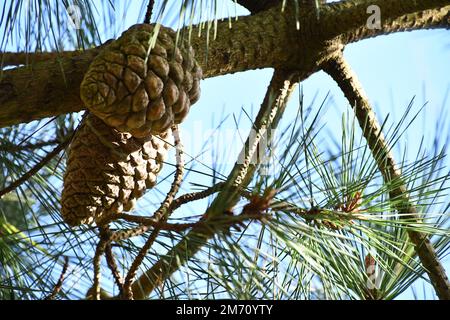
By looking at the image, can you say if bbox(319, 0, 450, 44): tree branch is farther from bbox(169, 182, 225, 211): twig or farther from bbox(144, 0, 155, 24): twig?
bbox(169, 182, 225, 211): twig

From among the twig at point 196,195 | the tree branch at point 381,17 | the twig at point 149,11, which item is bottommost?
the twig at point 196,195

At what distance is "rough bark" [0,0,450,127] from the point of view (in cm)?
100

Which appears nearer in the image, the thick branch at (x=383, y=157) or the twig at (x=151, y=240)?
the twig at (x=151, y=240)

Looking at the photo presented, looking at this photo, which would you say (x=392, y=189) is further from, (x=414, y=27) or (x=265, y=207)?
(x=414, y=27)

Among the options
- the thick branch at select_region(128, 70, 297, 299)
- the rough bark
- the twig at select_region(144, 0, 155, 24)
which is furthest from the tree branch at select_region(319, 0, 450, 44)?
the twig at select_region(144, 0, 155, 24)

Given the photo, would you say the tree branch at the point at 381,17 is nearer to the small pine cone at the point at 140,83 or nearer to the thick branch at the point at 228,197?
the thick branch at the point at 228,197

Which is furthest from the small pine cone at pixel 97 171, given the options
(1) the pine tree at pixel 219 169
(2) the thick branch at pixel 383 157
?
(2) the thick branch at pixel 383 157

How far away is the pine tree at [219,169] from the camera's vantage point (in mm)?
911

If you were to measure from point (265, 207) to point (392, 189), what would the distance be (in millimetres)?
272

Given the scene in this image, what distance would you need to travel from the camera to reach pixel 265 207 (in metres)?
0.88

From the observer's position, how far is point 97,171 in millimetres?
1080

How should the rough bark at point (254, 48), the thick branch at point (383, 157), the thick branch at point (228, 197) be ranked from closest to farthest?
the thick branch at point (228, 197) → the rough bark at point (254, 48) → the thick branch at point (383, 157)
